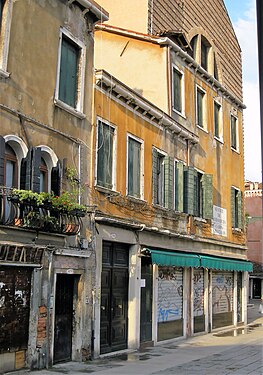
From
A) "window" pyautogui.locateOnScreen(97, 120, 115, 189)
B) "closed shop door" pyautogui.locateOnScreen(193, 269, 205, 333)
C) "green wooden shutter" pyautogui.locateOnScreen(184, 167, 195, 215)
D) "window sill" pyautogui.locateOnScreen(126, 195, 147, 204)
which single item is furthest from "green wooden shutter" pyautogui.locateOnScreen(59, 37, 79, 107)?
"closed shop door" pyautogui.locateOnScreen(193, 269, 205, 333)

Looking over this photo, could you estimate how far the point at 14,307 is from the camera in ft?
30.5

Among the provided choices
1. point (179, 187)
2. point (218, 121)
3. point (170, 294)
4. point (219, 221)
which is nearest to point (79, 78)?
point (179, 187)

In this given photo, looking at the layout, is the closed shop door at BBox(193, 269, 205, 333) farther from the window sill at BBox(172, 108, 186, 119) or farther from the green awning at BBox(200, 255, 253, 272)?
the window sill at BBox(172, 108, 186, 119)

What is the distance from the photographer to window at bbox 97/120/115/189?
41.3ft

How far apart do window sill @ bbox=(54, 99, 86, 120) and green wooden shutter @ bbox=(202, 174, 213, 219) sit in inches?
314

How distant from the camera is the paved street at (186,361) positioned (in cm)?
1025

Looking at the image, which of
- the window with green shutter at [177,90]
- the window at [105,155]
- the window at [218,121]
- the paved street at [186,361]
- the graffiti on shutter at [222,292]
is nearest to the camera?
the paved street at [186,361]

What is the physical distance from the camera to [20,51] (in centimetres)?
994

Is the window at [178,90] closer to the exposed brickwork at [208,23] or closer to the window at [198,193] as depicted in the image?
the exposed brickwork at [208,23]

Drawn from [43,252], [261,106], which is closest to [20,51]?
[43,252]

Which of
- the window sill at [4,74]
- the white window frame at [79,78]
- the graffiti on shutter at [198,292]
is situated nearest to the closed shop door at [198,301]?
the graffiti on shutter at [198,292]

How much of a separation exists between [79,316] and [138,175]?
15.6ft

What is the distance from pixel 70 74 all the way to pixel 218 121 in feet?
35.6

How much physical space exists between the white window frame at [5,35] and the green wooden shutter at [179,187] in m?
8.26
